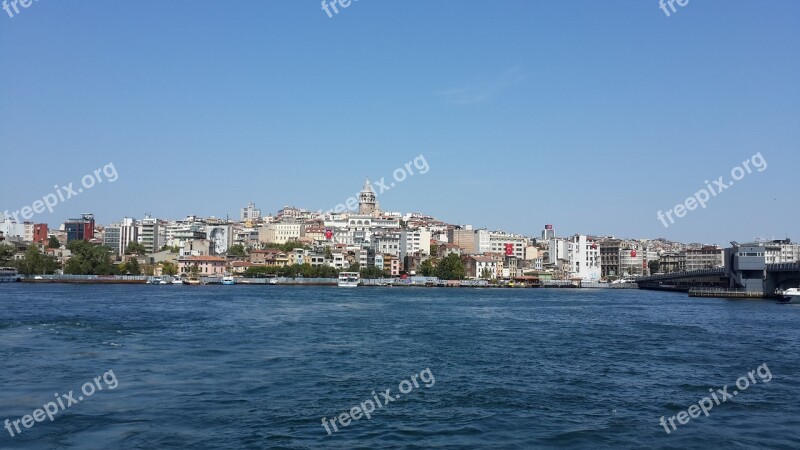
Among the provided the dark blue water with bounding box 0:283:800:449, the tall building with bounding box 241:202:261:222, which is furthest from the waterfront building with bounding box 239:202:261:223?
the dark blue water with bounding box 0:283:800:449

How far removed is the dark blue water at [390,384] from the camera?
9016mm

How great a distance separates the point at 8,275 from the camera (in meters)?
64.0

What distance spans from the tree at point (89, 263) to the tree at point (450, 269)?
34045mm

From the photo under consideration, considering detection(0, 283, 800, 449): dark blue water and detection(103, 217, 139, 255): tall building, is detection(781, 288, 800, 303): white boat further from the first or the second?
detection(103, 217, 139, 255): tall building

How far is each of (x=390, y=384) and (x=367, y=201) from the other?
12390 centimetres

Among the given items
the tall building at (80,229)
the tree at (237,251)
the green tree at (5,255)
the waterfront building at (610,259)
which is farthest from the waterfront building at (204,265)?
the waterfront building at (610,259)

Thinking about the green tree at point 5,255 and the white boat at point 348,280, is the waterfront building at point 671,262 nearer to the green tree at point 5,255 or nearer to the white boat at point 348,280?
the white boat at point 348,280

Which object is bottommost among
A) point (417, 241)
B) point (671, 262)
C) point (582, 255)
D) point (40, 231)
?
point (671, 262)

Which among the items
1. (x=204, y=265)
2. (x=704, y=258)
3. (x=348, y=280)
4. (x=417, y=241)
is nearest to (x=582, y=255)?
(x=704, y=258)

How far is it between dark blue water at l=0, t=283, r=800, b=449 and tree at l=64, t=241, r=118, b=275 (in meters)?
49.5

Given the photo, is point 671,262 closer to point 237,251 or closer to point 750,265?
point 750,265

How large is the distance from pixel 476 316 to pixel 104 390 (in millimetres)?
19898

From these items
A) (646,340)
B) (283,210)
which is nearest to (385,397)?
(646,340)

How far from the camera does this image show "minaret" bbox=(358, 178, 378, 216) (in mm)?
134375
